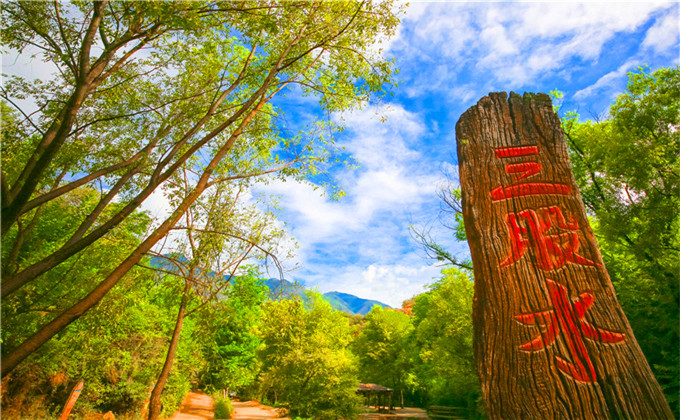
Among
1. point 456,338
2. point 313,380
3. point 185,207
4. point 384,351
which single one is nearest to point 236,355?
point 313,380

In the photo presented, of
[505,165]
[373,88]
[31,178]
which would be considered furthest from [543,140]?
[31,178]

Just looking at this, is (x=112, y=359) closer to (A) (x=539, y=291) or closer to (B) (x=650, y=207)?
(A) (x=539, y=291)

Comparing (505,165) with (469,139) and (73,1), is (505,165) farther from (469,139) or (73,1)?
(73,1)

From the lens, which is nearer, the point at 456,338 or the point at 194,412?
the point at 456,338

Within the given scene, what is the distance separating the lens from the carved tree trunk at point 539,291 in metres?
2.33

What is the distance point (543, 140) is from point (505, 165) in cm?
51

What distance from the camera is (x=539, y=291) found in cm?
262

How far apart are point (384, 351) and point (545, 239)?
1068 inches

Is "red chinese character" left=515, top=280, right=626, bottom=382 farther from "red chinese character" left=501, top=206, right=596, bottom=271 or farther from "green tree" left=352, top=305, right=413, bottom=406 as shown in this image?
"green tree" left=352, top=305, right=413, bottom=406

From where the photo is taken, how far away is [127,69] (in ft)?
18.9

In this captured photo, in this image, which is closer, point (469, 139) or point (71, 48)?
point (469, 139)

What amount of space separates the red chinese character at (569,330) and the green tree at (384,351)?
26213mm

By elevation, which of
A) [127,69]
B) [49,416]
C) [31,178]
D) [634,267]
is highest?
[127,69]

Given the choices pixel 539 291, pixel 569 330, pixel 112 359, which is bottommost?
pixel 112 359
